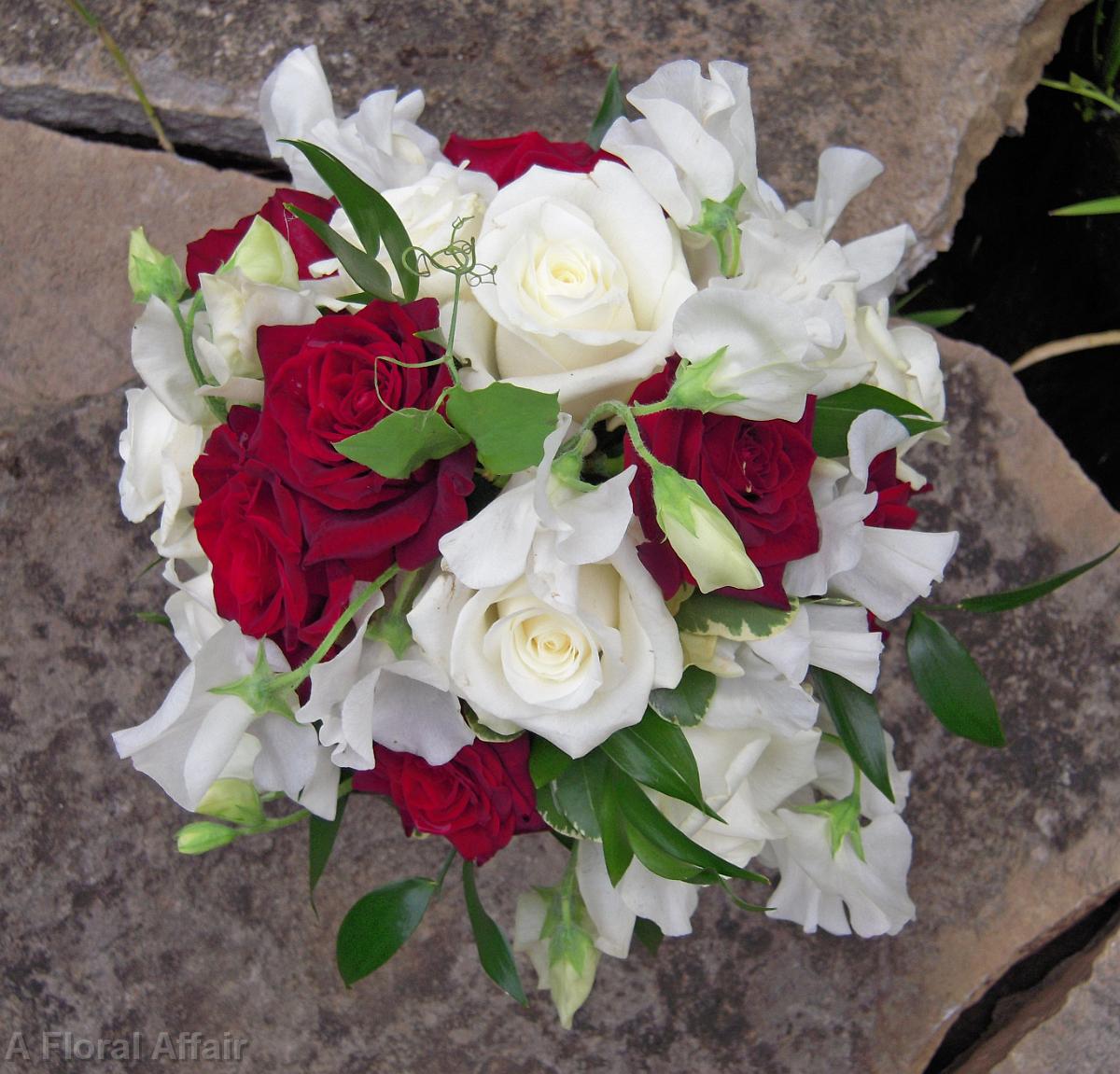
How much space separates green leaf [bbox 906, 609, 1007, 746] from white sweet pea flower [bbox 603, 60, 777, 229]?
0.31 metres

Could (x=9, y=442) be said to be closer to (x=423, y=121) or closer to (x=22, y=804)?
(x=22, y=804)

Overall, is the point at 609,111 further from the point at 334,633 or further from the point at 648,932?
the point at 648,932

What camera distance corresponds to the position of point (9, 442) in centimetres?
96

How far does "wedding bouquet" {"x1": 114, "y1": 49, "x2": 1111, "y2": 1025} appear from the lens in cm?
47

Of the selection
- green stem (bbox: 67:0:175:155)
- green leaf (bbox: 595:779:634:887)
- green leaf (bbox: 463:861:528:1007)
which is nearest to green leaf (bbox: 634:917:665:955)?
green leaf (bbox: 463:861:528:1007)

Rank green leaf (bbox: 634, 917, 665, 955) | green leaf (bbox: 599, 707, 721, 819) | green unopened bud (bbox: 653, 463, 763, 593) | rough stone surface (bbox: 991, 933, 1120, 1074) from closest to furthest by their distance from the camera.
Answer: green unopened bud (bbox: 653, 463, 763, 593)
green leaf (bbox: 599, 707, 721, 819)
green leaf (bbox: 634, 917, 665, 955)
rough stone surface (bbox: 991, 933, 1120, 1074)

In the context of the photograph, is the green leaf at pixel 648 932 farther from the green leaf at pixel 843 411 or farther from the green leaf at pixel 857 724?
the green leaf at pixel 843 411

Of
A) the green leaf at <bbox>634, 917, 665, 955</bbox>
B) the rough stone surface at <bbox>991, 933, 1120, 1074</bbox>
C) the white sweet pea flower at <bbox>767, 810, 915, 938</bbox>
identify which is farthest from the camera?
the rough stone surface at <bbox>991, 933, 1120, 1074</bbox>

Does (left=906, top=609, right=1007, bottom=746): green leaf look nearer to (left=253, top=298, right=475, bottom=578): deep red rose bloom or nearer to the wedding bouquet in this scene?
the wedding bouquet

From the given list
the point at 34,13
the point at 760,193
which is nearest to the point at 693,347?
the point at 760,193

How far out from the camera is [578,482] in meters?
0.45

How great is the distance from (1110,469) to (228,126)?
1.08 m

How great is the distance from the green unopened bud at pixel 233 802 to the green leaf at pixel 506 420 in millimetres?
278

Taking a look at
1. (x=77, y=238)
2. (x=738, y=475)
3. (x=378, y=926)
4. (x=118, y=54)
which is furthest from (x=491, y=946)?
(x=118, y=54)
